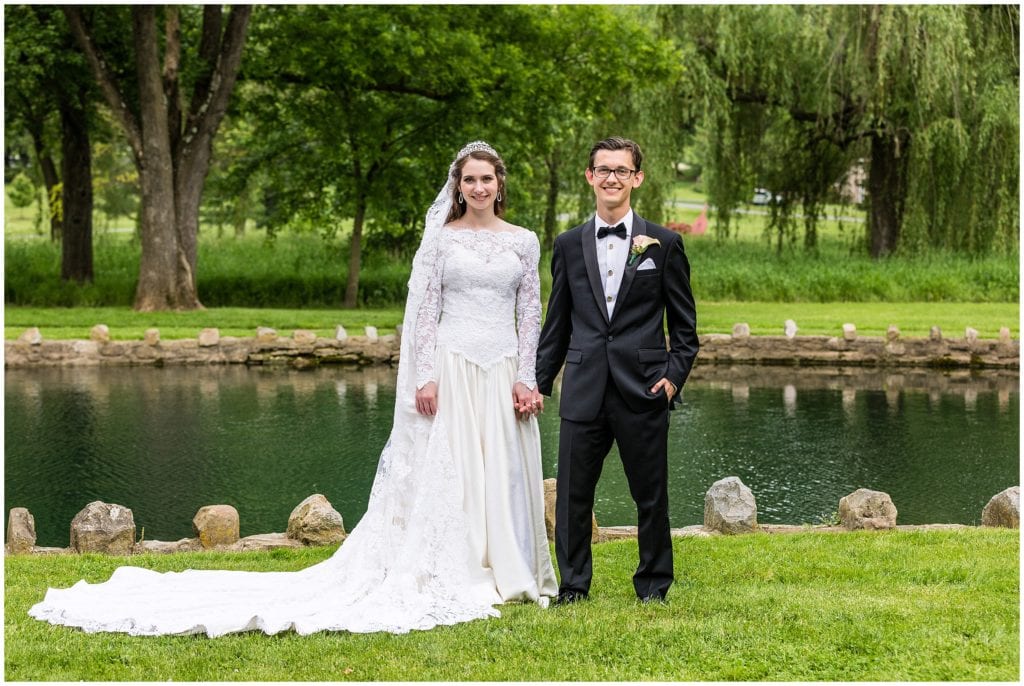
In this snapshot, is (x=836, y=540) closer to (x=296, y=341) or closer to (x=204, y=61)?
(x=296, y=341)

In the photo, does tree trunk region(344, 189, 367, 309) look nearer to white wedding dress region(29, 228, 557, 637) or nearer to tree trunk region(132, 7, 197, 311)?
tree trunk region(132, 7, 197, 311)

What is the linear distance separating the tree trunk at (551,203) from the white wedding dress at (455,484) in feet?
61.9

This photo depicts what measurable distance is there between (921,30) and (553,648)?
1912 centimetres

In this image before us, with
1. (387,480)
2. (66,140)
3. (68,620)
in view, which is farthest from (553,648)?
(66,140)

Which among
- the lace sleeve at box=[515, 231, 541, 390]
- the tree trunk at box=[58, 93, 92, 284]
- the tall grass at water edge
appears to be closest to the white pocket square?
the lace sleeve at box=[515, 231, 541, 390]

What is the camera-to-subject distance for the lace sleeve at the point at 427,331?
209 inches

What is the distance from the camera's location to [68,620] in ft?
15.4

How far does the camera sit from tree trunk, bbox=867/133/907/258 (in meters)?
22.6

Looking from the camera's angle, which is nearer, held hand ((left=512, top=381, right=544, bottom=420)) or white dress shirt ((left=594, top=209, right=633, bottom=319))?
white dress shirt ((left=594, top=209, right=633, bottom=319))

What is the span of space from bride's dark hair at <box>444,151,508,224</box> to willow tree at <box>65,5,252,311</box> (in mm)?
14316

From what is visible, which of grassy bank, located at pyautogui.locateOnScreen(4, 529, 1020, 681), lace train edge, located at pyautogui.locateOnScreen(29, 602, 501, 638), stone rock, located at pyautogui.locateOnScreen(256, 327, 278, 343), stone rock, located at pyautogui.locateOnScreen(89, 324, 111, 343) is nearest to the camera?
grassy bank, located at pyautogui.locateOnScreen(4, 529, 1020, 681)

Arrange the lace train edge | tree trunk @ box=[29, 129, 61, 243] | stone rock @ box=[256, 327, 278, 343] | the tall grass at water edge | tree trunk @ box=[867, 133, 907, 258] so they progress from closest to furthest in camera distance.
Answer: the lace train edge → stone rock @ box=[256, 327, 278, 343] → the tall grass at water edge → tree trunk @ box=[867, 133, 907, 258] → tree trunk @ box=[29, 129, 61, 243]

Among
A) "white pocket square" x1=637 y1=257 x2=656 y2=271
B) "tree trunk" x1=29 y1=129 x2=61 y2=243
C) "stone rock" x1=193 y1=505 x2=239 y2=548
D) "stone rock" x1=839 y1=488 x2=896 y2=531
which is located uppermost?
"tree trunk" x1=29 y1=129 x2=61 y2=243

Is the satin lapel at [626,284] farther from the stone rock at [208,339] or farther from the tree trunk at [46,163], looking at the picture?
the tree trunk at [46,163]
